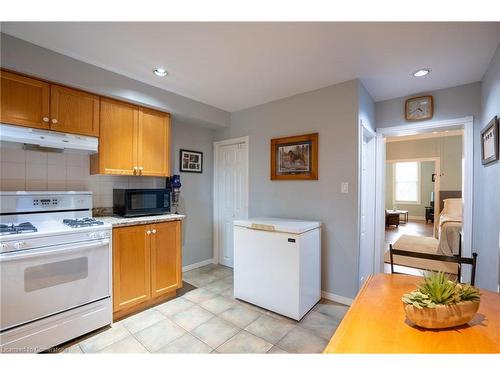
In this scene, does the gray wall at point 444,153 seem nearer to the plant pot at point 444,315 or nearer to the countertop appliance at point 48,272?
the plant pot at point 444,315

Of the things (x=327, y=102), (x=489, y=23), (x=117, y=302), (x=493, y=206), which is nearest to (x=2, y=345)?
(x=117, y=302)

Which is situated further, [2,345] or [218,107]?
[218,107]

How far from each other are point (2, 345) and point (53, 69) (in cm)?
207

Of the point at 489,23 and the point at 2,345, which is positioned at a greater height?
the point at 489,23

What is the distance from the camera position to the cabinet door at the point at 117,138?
2.26 meters

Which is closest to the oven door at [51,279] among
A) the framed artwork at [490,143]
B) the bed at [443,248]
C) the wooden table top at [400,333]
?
the wooden table top at [400,333]

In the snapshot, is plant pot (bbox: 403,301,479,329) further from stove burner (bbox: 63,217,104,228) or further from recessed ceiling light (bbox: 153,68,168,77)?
recessed ceiling light (bbox: 153,68,168,77)

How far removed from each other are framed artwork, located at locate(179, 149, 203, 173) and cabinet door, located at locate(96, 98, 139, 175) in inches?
35.3

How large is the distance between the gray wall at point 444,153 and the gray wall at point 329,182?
6.27 meters

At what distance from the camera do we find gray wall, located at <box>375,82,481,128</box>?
246 cm

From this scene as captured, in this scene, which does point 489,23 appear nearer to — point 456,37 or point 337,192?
point 456,37

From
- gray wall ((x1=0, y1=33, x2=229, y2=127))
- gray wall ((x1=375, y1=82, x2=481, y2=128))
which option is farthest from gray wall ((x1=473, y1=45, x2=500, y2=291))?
gray wall ((x1=0, y1=33, x2=229, y2=127))
